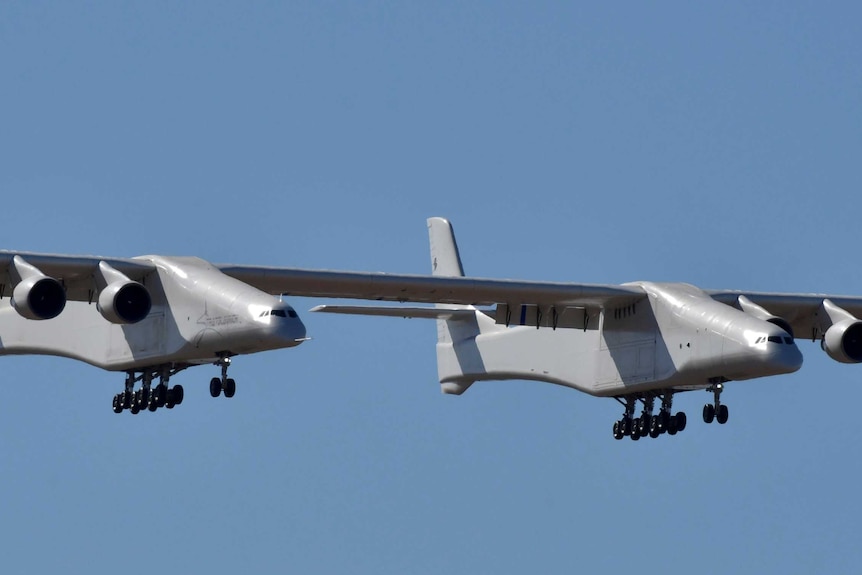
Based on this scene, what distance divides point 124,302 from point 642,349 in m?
11.6

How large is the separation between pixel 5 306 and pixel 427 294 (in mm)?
8785

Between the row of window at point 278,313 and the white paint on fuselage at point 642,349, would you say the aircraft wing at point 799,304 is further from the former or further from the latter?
the row of window at point 278,313

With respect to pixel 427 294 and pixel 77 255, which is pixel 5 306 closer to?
pixel 77 255

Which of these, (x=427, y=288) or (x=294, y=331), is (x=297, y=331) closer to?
(x=294, y=331)

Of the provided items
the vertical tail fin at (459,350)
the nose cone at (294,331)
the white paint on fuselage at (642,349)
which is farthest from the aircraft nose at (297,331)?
the vertical tail fin at (459,350)

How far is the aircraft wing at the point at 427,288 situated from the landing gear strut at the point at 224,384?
2656 millimetres

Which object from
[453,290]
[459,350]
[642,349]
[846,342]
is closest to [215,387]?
[453,290]

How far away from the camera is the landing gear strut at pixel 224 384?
49.2 metres

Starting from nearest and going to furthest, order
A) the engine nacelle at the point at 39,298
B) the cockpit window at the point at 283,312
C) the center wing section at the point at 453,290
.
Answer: the cockpit window at the point at 283,312
the engine nacelle at the point at 39,298
the center wing section at the point at 453,290

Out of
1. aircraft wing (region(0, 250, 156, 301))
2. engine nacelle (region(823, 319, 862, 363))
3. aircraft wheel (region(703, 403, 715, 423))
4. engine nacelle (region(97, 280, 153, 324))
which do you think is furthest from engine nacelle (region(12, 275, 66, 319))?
engine nacelle (region(823, 319, 862, 363))

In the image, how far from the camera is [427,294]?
178 ft

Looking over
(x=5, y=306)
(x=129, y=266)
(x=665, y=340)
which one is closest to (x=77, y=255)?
(x=129, y=266)

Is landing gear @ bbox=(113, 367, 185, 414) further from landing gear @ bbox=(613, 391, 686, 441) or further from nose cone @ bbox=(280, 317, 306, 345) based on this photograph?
landing gear @ bbox=(613, 391, 686, 441)

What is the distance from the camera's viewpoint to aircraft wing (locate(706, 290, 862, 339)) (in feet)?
181
